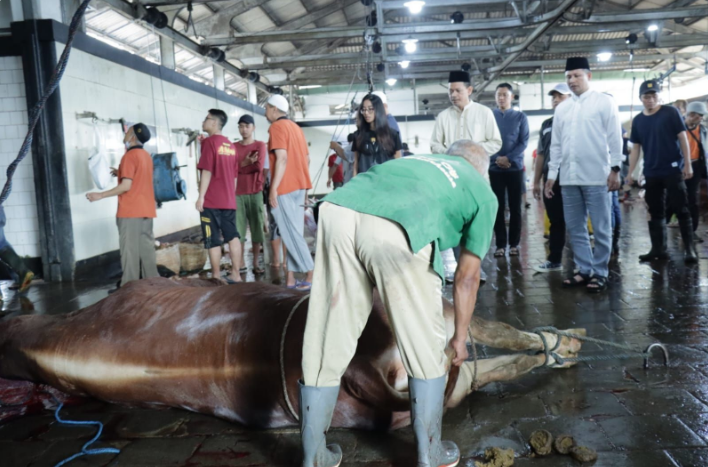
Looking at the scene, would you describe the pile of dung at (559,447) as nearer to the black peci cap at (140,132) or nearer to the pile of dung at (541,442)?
the pile of dung at (541,442)

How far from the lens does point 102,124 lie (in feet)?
25.4

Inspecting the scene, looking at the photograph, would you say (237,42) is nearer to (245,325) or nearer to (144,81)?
(144,81)

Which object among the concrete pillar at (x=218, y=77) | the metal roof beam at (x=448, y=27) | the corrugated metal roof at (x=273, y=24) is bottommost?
the concrete pillar at (x=218, y=77)

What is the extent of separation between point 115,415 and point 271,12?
38.7 ft

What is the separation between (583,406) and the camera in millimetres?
2770

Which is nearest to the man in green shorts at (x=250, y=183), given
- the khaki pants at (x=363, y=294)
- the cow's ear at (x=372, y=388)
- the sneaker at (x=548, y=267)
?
the sneaker at (x=548, y=267)

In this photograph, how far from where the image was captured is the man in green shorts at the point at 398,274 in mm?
2092

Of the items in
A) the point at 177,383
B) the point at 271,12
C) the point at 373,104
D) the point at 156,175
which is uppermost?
the point at 271,12

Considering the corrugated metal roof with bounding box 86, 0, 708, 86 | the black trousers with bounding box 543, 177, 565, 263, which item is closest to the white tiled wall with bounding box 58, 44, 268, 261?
the corrugated metal roof with bounding box 86, 0, 708, 86

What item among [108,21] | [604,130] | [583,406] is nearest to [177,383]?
[583,406]

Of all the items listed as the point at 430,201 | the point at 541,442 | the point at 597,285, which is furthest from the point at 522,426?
the point at 597,285

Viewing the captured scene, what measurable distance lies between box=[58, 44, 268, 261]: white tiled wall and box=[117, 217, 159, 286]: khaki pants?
169cm

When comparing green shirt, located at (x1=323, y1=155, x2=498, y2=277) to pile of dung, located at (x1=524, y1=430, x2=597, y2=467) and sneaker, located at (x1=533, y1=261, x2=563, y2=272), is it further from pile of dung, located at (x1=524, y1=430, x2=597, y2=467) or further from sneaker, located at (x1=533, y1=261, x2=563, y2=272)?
sneaker, located at (x1=533, y1=261, x2=563, y2=272)

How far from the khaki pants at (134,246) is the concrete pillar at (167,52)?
572 centimetres
